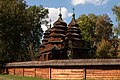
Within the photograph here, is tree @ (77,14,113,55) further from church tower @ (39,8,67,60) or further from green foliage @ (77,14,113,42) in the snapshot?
church tower @ (39,8,67,60)

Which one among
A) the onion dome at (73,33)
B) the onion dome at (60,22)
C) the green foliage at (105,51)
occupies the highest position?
the onion dome at (60,22)

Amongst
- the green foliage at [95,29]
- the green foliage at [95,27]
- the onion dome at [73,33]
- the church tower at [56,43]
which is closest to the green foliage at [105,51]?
the green foliage at [95,29]

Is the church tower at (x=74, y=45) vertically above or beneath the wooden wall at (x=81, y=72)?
above

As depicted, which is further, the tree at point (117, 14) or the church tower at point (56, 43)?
the tree at point (117, 14)

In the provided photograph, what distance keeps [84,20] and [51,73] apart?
46.6 metres

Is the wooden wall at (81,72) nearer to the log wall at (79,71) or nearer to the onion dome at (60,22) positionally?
the log wall at (79,71)

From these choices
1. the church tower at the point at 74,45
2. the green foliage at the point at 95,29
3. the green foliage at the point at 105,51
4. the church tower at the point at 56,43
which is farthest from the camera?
the green foliage at the point at 95,29

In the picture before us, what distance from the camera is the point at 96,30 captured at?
7412cm

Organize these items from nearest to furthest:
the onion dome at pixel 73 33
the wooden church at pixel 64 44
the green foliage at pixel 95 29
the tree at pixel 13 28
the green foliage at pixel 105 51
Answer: the wooden church at pixel 64 44 < the tree at pixel 13 28 < the onion dome at pixel 73 33 < the green foliage at pixel 105 51 < the green foliage at pixel 95 29

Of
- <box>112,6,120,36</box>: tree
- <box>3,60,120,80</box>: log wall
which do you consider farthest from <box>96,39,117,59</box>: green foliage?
<box>3,60,120,80</box>: log wall

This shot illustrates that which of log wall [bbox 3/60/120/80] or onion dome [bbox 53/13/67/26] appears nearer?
log wall [bbox 3/60/120/80]

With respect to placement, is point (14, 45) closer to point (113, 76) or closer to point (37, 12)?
point (37, 12)

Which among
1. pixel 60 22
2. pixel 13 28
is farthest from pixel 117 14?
pixel 13 28

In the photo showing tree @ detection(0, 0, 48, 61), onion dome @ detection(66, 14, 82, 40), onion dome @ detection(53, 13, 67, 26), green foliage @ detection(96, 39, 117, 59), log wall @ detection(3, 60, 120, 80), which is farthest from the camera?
green foliage @ detection(96, 39, 117, 59)
